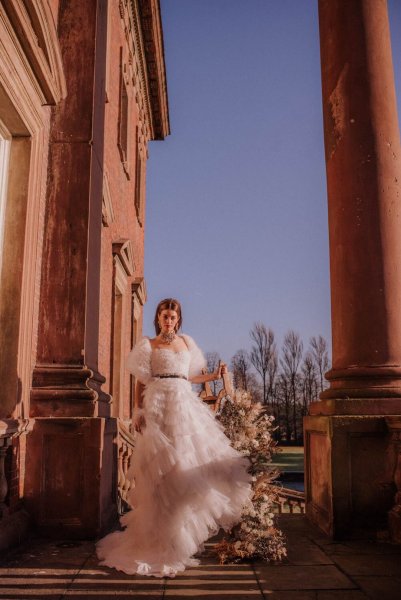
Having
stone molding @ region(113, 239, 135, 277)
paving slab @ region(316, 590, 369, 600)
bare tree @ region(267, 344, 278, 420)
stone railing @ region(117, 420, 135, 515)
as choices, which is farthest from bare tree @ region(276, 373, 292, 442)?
paving slab @ region(316, 590, 369, 600)

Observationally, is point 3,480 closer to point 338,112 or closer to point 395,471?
point 395,471

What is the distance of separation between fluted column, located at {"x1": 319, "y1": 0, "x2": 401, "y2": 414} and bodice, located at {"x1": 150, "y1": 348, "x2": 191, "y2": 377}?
64.6 inches

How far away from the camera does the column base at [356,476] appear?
208 inches

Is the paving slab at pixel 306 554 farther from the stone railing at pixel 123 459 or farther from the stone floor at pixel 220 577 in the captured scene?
the stone railing at pixel 123 459

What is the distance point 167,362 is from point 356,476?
2.12 meters

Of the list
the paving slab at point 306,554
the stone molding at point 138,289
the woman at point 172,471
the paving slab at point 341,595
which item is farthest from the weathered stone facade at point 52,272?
the stone molding at point 138,289

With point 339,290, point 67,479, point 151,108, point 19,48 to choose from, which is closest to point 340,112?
point 339,290

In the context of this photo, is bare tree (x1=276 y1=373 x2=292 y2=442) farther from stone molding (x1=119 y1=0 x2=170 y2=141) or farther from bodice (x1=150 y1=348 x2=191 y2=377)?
bodice (x1=150 y1=348 x2=191 y2=377)

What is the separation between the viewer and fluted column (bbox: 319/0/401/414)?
5617mm

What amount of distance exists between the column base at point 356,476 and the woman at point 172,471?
3.66 ft

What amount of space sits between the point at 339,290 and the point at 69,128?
345 cm

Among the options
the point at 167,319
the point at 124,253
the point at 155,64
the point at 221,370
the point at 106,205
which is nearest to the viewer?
the point at 221,370

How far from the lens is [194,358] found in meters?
5.30

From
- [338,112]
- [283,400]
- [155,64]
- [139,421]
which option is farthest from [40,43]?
[283,400]
